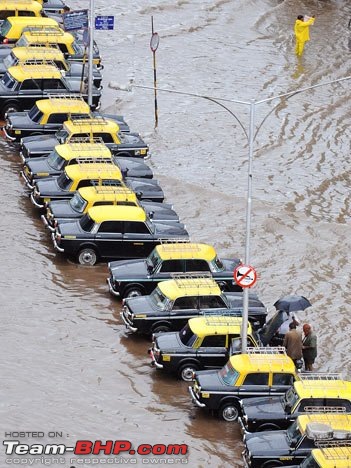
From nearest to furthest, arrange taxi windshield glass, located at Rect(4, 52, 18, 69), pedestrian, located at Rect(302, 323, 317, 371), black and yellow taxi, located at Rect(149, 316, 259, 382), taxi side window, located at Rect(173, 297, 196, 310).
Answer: black and yellow taxi, located at Rect(149, 316, 259, 382)
pedestrian, located at Rect(302, 323, 317, 371)
taxi side window, located at Rect(173, 297, 196, 310)
taxi windshield glass, located at Rect(4, 52, 18, 69)

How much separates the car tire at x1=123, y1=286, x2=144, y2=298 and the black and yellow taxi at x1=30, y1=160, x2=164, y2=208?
4.78 meters

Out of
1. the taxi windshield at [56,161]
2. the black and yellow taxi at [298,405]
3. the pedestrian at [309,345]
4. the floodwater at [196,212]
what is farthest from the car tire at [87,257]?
the black and yellow taxi at [298,405]

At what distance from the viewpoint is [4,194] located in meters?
36.5

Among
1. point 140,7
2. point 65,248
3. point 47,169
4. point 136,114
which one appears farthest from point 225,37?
point 65,248

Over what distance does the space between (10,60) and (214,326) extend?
18.2 metres

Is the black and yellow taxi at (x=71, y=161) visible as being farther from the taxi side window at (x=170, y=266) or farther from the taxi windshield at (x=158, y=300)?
the taxi windshield at (x=158, y=300)

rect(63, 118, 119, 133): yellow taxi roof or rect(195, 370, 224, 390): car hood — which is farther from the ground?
rect(195, 370, 224, 390): car hood

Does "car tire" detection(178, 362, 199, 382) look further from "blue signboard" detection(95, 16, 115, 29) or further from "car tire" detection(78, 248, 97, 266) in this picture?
"blue signboard" detection(95, 16, 115, 29)

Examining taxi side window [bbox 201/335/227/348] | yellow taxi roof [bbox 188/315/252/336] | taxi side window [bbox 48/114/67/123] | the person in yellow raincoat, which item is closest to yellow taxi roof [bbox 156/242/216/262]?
yellow taxi roof [bbox 188/315/252/336]

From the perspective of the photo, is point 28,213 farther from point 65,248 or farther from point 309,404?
point 309,404

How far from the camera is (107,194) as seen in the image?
33.1 meters

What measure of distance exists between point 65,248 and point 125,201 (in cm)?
213

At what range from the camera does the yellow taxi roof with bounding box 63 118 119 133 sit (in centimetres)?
3750

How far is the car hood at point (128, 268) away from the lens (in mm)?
30344
